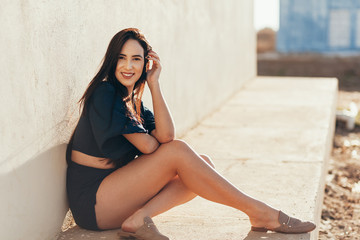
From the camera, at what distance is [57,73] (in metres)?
2.88

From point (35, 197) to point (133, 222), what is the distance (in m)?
0.47

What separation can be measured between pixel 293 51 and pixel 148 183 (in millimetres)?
16450

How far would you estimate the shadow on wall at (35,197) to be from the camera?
2465 mm

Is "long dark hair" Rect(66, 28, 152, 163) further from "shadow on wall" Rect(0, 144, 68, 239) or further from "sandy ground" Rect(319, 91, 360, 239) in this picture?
"sandy ground" Rect(319, 91, 360, 239)

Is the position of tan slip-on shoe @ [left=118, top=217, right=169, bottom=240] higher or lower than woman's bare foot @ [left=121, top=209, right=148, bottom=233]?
lower

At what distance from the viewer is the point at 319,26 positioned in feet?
60.2

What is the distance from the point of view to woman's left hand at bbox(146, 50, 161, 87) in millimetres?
3023

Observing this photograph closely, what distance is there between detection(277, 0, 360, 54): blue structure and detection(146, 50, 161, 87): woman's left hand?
52.5 feet

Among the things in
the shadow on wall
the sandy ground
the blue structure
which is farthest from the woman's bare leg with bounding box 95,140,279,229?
the blue structure

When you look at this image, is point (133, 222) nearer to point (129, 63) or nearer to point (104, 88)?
point (104, 88)

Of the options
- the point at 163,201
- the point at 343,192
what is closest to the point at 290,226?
the point at 163,201

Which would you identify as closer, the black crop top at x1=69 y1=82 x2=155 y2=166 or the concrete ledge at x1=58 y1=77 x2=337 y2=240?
the black crop top at x1=69 y1=82 x2=155 y2=166

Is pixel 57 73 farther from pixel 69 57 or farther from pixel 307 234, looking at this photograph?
pixel 307 234

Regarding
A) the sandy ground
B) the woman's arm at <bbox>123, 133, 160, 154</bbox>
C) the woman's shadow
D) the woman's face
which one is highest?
the woman's face
